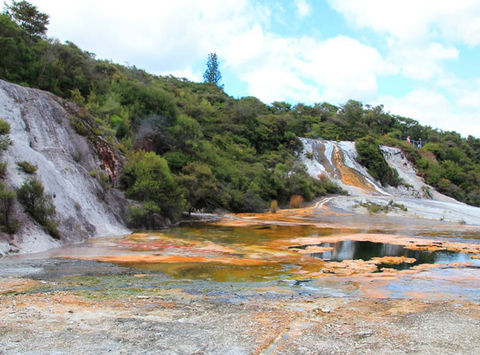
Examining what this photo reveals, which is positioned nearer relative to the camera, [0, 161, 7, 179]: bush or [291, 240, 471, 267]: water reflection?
[291, 240, 471, 267]: water reflection

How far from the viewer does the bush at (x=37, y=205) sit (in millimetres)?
15664

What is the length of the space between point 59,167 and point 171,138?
17.2 meters

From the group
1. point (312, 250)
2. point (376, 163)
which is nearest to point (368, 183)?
point (376, 163)

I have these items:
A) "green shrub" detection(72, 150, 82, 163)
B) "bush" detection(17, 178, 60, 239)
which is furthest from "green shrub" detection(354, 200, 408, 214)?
"bush" detection(17, 178, 60, 239)

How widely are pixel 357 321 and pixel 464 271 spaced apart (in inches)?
307

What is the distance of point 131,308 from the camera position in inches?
298

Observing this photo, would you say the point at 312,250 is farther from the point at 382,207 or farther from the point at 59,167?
the point at 382,207

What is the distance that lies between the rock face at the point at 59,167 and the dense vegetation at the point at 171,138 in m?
1.35

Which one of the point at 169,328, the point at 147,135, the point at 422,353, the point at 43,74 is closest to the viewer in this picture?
the point at 422,353

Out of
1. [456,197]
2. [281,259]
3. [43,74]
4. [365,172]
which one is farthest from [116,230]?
[456,197]

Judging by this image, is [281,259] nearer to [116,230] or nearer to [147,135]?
[116,230]

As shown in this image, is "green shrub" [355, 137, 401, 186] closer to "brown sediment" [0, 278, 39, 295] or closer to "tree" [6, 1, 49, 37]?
"tree" [6, 1, 49, 37]

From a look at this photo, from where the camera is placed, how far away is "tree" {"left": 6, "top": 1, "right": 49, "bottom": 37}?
121 ft

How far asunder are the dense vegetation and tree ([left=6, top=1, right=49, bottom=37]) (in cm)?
14
